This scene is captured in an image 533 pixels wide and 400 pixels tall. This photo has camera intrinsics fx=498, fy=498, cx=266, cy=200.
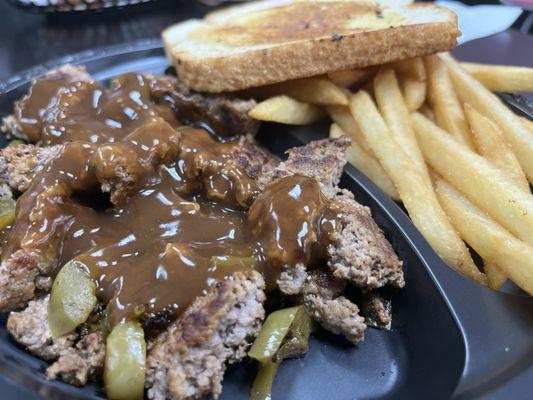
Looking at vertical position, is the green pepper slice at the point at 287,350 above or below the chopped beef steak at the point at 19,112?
below

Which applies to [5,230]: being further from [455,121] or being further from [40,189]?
[455,121]

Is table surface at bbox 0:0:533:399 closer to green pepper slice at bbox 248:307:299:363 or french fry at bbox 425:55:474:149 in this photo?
french fry at bbox 425:55:474:149

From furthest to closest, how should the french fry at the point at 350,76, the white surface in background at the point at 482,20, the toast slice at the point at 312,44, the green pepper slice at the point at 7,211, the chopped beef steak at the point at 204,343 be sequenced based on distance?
the white surface in background at the point at 482,20 → the french fry at the point at 350,76 → the toast slice at the point at 312,44 → the green pepper slice at the point at 7,211 → the chopped beef steak at the point at 204,343

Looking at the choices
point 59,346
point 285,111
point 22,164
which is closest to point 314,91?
point 285,111

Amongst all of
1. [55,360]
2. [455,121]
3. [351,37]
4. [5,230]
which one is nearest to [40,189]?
[5,230]

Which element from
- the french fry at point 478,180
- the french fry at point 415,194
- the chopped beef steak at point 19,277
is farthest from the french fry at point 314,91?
the chopped beef steak at point 19,277

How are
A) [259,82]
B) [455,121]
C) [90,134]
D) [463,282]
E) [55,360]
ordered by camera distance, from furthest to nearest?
[259,82] < [455,121] < [90,134] < [463,282] < [55,360]

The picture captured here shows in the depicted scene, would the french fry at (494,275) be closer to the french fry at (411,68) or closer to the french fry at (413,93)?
the french fry at (413,93)
